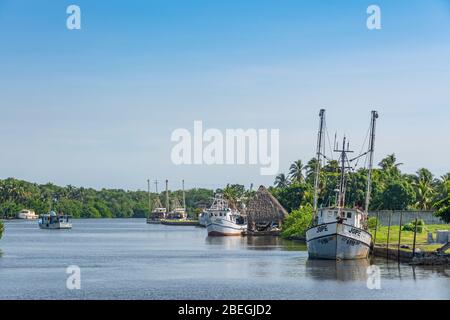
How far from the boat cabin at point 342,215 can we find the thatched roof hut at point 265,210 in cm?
6852

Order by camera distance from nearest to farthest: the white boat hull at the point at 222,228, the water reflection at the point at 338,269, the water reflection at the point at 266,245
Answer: the water reflection at the point at 338,269, the water reflection at the point at 266,245, the white boat hull at the point at 222,228

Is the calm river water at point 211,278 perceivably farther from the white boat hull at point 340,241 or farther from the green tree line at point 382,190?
the green tree line at point 382,190

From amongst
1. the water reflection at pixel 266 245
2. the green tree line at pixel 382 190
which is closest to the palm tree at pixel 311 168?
the green tree line at pixel 382 190

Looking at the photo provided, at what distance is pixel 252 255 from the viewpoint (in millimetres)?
90000

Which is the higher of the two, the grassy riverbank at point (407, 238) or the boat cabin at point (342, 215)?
the boat cabin at point (342, 215)

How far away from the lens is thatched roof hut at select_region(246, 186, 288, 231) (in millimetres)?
147875

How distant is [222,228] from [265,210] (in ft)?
26.2

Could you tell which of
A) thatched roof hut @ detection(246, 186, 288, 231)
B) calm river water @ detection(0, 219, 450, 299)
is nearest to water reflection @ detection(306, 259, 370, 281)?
calm river water @ detection(0, 219, 450, 299)

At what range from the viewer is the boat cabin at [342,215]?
2977 inches

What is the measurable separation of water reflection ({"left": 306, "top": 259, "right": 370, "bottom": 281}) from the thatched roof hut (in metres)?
70.1

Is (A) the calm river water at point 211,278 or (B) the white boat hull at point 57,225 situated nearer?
(A) the calm river water at point 211,278

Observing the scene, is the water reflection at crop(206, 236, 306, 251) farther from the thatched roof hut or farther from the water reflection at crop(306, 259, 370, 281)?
the water reflection at crop(306, 259, 370, 281)
